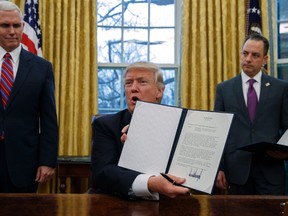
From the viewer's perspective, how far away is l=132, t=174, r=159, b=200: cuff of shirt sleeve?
176cm

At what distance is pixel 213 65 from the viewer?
522 cm

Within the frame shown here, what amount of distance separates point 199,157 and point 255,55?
196cm

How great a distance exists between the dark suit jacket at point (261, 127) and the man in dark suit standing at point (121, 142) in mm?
1259

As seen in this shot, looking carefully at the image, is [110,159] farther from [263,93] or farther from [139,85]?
[263,93]

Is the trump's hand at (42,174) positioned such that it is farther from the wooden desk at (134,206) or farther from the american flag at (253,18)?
the american flag at (253,18)

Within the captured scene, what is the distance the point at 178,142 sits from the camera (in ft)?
5.67

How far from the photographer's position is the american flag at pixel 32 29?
481 centimetres

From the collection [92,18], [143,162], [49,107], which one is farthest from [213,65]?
[143,162]

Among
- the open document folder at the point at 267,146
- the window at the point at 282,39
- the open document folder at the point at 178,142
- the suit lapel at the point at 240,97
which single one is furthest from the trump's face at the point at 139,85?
the window at the point at 282,39

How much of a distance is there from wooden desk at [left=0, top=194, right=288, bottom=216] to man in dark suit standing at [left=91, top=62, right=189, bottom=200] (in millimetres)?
56

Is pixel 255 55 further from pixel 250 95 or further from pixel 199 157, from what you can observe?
pixel 199 157

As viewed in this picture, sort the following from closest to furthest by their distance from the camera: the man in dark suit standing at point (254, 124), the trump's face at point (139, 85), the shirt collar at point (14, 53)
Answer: the trump's face at point (139, 85), the shirt collar at point (14, 53), the man in dark suit standing at point (254, 124)

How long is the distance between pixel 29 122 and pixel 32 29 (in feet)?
7.39

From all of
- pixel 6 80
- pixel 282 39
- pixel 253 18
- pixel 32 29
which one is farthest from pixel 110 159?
pixel 282 39
